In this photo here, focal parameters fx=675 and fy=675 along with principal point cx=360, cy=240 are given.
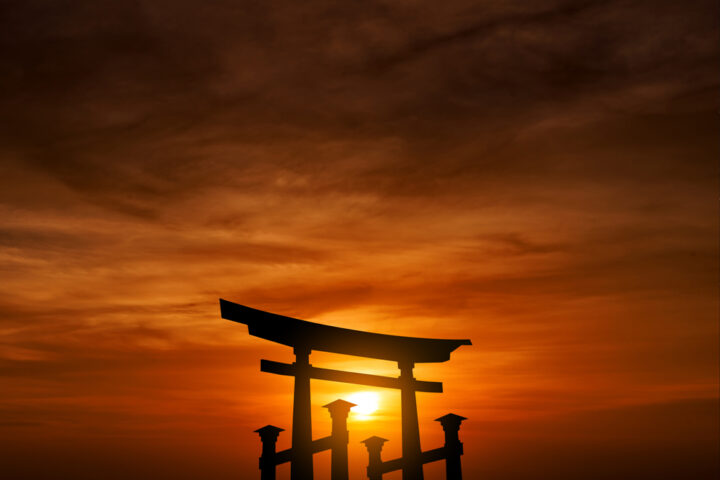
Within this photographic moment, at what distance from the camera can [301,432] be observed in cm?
Answer: 1362

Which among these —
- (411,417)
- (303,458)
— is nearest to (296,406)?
(303,458)

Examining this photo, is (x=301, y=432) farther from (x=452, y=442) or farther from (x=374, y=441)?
(x=452, y=442)

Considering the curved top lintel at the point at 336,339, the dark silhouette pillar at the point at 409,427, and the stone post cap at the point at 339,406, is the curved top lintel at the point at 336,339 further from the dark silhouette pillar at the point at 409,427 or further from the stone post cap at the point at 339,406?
the stone post cap at the point at 339,406

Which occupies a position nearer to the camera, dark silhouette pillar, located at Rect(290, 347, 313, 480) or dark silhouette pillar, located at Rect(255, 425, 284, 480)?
dark silhouette pillar, located at Rect(290, 347, 313, 480)

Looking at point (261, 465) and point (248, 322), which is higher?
point (248, 322)

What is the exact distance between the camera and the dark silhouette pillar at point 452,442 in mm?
15062

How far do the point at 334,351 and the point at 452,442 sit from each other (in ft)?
11.1

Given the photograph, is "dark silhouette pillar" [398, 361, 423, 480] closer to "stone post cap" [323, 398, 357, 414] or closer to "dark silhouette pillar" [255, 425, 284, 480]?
"stone post cap" [323, 398, 357, 414]

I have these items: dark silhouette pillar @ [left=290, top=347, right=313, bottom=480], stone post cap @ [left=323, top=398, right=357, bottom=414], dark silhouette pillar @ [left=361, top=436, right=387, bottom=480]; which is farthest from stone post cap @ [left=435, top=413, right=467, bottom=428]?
dark silhouette pillar @ [left=290, top=347, right=313, bottom=480]

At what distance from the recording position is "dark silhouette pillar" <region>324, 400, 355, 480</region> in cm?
1447

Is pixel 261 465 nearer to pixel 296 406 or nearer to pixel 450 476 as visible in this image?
pixel 296 406

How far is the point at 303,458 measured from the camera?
13594 millimetres

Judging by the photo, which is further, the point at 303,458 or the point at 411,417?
the point at 411,417

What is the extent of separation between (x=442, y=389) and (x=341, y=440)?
3068mm
